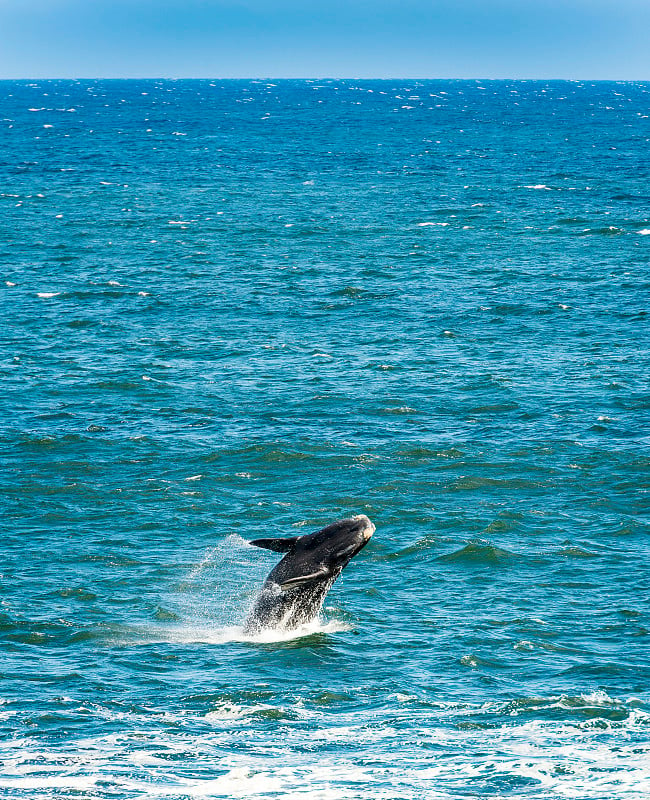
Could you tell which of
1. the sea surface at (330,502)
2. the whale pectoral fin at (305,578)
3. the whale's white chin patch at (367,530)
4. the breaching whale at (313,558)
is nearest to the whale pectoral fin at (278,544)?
the breaching whale at (313,558)

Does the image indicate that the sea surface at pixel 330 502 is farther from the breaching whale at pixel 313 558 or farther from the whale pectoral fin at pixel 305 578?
the whale pectoral fin at pixel 305 578

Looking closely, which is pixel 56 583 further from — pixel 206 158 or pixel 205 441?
pixel 206 158

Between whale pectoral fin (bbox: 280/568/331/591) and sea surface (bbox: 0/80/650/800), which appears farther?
whale pectoral fin (bbox: 280/568/331/591)

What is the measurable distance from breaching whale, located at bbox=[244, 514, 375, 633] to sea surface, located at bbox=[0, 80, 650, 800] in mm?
1793

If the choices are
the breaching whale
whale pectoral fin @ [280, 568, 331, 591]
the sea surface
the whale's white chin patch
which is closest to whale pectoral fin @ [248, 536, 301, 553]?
the breaching whale

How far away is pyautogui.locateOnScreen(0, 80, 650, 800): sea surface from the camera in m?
23.8

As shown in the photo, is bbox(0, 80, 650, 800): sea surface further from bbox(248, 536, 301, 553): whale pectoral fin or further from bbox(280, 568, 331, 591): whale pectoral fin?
bbox(248, 536, 301, 553): whale pectoral fin

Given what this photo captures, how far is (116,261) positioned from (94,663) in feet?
170

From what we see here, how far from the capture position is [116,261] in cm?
7700

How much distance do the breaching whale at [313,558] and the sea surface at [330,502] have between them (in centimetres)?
179

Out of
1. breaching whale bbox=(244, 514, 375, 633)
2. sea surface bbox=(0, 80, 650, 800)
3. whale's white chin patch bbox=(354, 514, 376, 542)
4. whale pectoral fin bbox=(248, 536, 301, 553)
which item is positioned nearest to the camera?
sea surface bbox=(0, 80, 650, 800)

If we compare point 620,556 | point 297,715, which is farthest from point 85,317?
point 297,715

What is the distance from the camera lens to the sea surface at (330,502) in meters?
23.8

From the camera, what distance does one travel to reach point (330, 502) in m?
38.6
